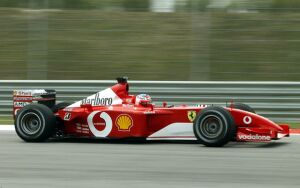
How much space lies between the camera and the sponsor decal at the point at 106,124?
11.1 m

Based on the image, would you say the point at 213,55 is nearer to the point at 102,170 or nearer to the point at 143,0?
the point at 143,0

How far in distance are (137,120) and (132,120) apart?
77 millimetres

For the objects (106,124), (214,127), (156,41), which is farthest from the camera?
(156,41)

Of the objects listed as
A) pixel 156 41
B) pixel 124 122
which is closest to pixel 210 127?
pixel 124 122

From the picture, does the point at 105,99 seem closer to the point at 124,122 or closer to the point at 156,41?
the point at 124,122

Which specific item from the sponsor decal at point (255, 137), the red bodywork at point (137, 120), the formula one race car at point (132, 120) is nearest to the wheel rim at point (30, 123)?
the formula one race car at point (132, 120)

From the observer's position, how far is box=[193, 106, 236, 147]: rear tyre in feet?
33.7

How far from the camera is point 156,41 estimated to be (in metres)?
17.1

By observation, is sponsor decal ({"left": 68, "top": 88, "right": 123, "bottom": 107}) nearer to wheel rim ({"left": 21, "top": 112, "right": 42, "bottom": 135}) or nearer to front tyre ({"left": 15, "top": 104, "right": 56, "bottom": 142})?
front tyre ({"left": 15, "top": 104, "right": 56, "bottom": 142})

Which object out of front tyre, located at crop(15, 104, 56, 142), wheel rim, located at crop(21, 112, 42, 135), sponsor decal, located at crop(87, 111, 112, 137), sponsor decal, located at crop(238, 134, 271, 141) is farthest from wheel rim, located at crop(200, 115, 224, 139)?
wheel rim, located at crop(21, 112, 42, 135)

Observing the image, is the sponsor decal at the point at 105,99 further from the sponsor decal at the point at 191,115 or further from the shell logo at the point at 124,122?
the sponsor decal at the point at 191,115

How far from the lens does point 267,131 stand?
10.4 meters

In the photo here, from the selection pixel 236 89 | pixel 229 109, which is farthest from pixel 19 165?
pixel 236 89

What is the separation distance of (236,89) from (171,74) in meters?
1.98
